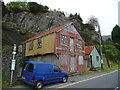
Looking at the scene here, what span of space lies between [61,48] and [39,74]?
735cm

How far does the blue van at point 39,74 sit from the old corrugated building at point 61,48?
16.0 ft

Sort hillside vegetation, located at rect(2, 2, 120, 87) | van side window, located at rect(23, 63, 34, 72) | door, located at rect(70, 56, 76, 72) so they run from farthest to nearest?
hillside vegetation, located at rect(2, 2, 120, 87) < door, located at rect(70, 56, 76, 72) < van side window, located at rect(23, 63, 34, 72)

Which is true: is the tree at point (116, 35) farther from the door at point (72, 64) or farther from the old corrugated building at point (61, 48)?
the door at point (72, 64)

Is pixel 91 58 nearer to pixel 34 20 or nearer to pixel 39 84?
pixel 39 84

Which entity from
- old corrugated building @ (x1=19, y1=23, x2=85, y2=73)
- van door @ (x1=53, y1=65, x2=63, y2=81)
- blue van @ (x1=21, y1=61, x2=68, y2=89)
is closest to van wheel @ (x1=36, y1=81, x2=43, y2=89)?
blue van @ (x1=21, y1=61, x2=68, y2=89)

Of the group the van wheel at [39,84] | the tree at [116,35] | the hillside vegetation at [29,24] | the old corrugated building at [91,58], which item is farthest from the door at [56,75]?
the tree at [116,35]

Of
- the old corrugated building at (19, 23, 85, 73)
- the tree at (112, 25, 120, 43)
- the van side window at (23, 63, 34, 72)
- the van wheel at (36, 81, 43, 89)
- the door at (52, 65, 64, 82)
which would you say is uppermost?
the tree at (112, 25, 120, 43)

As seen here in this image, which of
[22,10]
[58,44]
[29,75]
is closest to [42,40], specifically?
[58,44]

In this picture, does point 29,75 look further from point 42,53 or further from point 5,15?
point 5,15

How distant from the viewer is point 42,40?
16.6m

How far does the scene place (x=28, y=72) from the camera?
8.08m

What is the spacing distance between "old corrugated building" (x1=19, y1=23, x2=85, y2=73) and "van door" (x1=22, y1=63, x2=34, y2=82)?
228 inches

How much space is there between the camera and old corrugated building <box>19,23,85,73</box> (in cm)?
1455

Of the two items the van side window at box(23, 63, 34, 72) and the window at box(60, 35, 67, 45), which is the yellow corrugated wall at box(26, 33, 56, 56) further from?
the van side window at box(23, 63, 34, 72)
